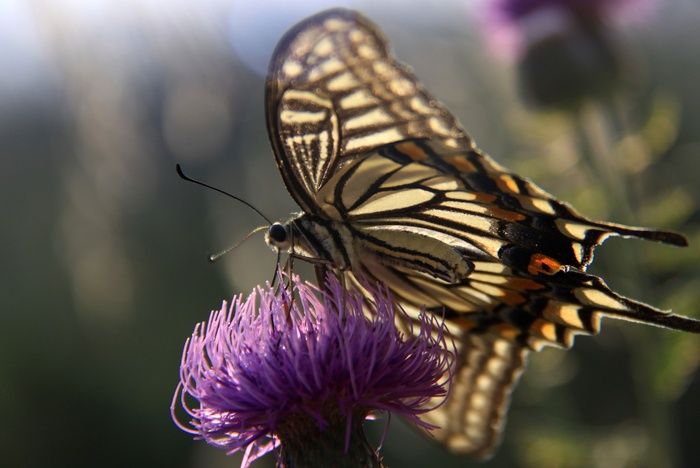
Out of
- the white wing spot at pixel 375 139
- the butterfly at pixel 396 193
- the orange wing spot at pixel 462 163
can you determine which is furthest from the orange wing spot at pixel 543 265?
the white wing spot at pixel 375 139

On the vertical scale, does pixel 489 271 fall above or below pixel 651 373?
above

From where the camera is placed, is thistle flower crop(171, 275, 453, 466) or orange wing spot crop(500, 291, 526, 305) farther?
orange wing spot crop(500, 291, 526, 305)

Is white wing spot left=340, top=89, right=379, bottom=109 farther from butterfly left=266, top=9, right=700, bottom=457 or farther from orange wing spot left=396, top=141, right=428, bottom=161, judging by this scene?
orange wing spot left=396, top=141, right=428, bottom=161

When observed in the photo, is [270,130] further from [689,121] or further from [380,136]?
[689,121]

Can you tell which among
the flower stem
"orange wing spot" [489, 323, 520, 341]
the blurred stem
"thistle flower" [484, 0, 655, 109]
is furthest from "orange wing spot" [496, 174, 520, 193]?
"thistle flower" [484, 0, 655, 109]

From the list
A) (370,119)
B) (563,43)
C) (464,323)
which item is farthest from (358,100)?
(563,43)

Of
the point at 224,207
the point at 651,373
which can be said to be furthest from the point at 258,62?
the point at 651,373

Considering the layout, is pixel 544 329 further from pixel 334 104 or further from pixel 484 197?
pixel 334 104
